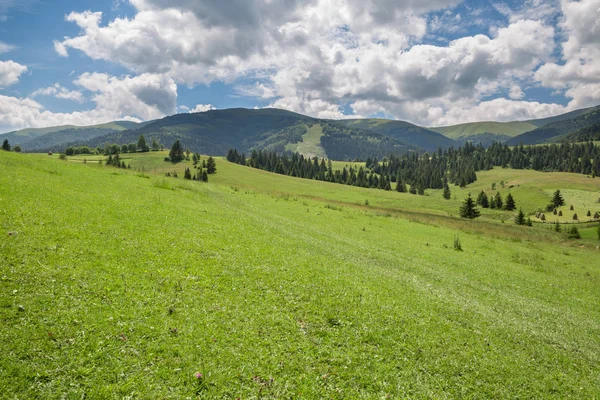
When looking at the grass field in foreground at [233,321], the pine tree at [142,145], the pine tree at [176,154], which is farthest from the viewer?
the pine tree at [142,145]

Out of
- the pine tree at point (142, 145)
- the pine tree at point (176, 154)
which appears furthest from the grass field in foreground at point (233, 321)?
the pine tree at point (142, 145)

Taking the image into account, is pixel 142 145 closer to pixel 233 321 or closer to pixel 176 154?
pixel 176 154

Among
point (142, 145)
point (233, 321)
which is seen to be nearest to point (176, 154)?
point (142, 145)

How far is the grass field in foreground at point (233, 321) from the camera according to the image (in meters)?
6.56

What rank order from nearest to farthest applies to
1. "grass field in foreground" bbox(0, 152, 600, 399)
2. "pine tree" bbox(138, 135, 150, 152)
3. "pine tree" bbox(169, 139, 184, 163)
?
"grass field in foreground" bbox(0, 152, 600, 399) < "pine tree" bbox(169, 139, 184, 163) < "pine tree" bbox(138, 135, 150, 152)

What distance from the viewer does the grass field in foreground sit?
6562mm

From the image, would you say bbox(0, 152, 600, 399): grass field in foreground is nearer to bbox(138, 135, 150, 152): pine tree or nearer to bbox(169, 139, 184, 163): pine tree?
bbox(169, 139, 184, 163): pine tree

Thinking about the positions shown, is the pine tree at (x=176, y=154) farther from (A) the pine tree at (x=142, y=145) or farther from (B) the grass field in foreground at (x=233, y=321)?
(B) the grass field in foreground at (x=233, y=321)

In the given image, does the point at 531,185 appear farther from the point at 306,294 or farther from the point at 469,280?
the point at 306,294

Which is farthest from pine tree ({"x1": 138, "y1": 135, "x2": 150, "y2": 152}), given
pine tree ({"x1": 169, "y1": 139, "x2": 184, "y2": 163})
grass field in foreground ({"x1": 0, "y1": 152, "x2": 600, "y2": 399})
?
grass field in foreground ({"x1": 0, "y1": 152, "x2": 600, "y2": 399})

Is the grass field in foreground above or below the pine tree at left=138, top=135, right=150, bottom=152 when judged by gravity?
below

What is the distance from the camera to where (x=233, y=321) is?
28.3 feet

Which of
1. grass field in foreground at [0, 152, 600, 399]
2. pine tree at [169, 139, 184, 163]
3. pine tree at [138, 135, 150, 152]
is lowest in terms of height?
grass field in foreground at [0, 152, 600, 399]

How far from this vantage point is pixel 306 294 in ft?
36.4
